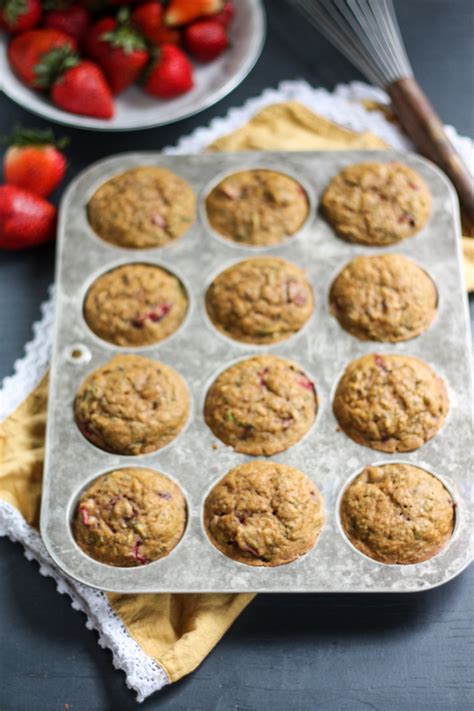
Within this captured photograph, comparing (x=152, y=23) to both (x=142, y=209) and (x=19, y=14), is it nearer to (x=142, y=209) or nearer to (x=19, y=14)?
(x=19, y=14)

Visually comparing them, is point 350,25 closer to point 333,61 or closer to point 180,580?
point 333,61

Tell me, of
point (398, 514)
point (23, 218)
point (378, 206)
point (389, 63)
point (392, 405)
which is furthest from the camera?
point (389, 63)

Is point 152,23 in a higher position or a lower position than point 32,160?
higher

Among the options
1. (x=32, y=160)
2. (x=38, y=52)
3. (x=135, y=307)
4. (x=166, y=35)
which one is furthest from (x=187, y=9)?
(x=135, y=307)

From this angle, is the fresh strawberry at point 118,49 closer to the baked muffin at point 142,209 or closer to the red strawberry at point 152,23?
the red strawberry at point 152,23

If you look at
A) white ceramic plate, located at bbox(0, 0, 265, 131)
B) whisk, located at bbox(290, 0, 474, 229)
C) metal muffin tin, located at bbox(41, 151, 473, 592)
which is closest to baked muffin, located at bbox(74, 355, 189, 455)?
metal muffin tin, located at bbox(41, 151, 473, 592)

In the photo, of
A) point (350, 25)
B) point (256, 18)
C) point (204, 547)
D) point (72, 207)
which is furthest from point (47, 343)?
point (350, 25)

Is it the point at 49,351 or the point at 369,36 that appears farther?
the point at 369,36
